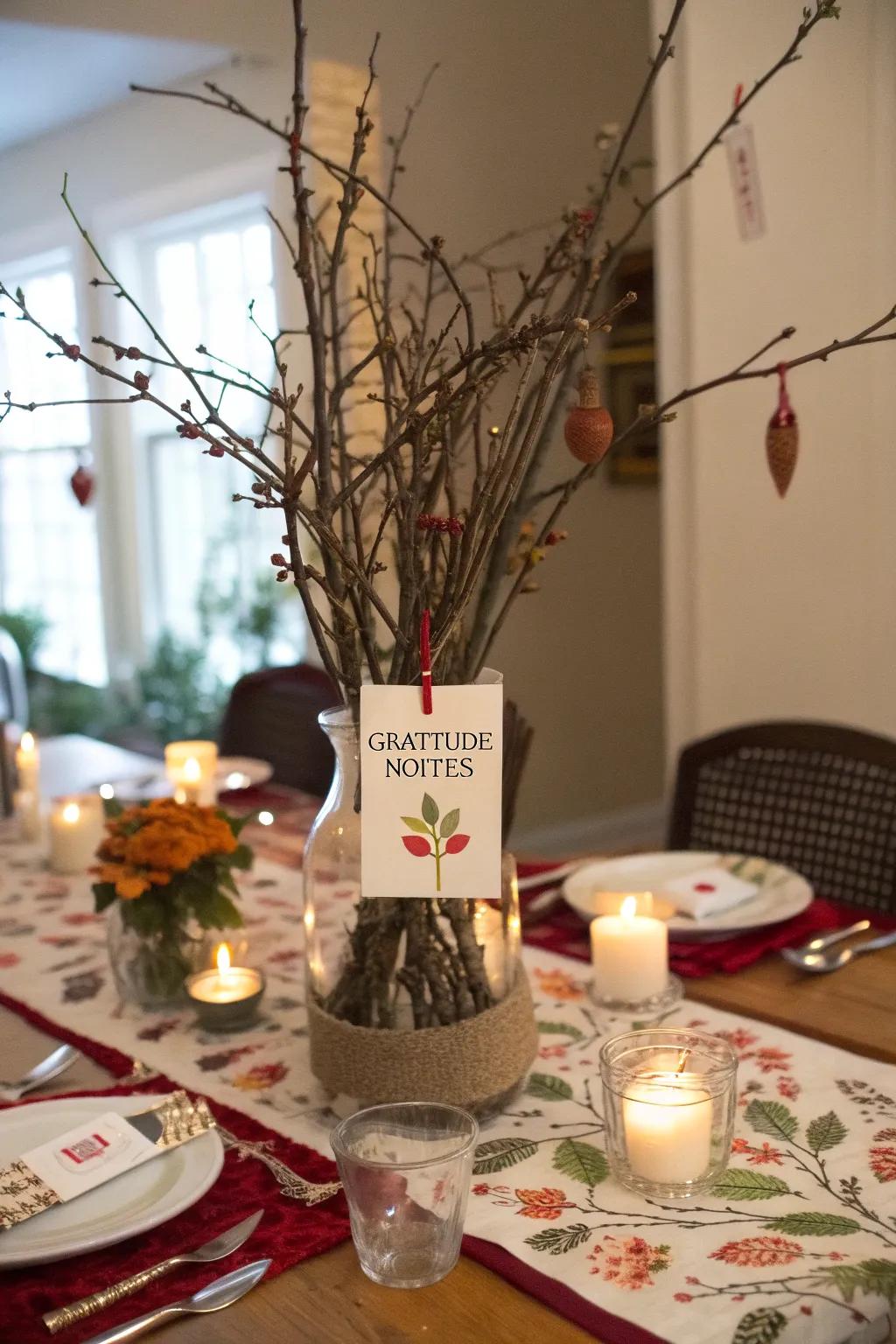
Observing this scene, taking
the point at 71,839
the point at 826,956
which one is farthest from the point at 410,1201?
the point at 71,839

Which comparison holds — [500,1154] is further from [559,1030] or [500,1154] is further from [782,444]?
[782,444]

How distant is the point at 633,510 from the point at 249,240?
1.38 m

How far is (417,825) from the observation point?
2.97 feet

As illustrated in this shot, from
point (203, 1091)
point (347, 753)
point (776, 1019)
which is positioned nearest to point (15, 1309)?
point (203, 1091)

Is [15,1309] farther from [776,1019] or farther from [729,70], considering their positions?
[729,70]

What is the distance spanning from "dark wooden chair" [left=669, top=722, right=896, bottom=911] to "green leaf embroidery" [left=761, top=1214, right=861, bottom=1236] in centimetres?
85

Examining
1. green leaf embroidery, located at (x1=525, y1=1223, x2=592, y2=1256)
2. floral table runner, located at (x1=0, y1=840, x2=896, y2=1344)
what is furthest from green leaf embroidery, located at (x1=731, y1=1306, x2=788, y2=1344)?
green leaf embroidery, located at (x1=525, y1=1223, x2=592, y2=1256)

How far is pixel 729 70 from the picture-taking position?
2312mm

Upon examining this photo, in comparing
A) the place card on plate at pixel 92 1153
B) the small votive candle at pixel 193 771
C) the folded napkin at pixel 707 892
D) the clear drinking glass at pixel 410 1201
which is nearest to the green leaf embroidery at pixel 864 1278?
the clear drinking glass at pixel 410 1201

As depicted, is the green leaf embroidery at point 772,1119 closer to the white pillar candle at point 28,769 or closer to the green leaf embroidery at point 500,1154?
the green leaf embroidery at point 500,1154

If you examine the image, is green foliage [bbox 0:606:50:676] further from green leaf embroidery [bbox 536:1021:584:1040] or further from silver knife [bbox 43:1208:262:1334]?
silver knife [bbox 43:1208:262:1334]

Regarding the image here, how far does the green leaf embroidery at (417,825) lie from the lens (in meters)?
0.90

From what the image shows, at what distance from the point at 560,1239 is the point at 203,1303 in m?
0.23

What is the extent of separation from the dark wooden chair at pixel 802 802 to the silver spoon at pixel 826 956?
14.3 inches
